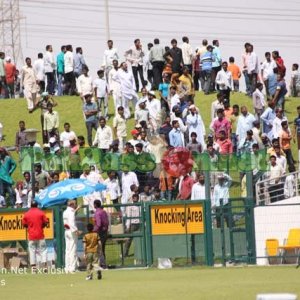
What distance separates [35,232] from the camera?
31.3 m

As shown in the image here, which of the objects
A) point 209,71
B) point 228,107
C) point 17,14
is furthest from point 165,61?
point 17,14

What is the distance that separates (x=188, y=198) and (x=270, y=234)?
2577 millimetres

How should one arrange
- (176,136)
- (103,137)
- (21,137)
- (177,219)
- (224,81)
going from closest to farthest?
(177,219), (176,136), (103,137), (21,137), (224,81)

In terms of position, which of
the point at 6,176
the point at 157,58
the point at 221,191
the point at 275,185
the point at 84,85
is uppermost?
the point at 157,58

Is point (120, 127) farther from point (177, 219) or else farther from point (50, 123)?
point (177, 219)

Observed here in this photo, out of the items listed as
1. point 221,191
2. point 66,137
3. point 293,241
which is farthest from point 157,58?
point 293,241

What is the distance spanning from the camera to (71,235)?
3125 centimetres

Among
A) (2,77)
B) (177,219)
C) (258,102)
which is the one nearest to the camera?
(177,219)

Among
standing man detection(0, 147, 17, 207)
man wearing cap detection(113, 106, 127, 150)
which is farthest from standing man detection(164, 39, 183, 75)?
standing man detection(0, 147, 17, 207)

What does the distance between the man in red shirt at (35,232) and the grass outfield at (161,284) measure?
106cm

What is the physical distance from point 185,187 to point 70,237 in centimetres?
356

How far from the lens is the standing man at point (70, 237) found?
31.2m

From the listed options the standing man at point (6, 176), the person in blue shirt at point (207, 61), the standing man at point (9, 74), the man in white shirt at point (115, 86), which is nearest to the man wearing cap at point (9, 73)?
the standing man at point (9, 74)

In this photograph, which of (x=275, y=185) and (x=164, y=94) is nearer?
(x=275, y=185)
